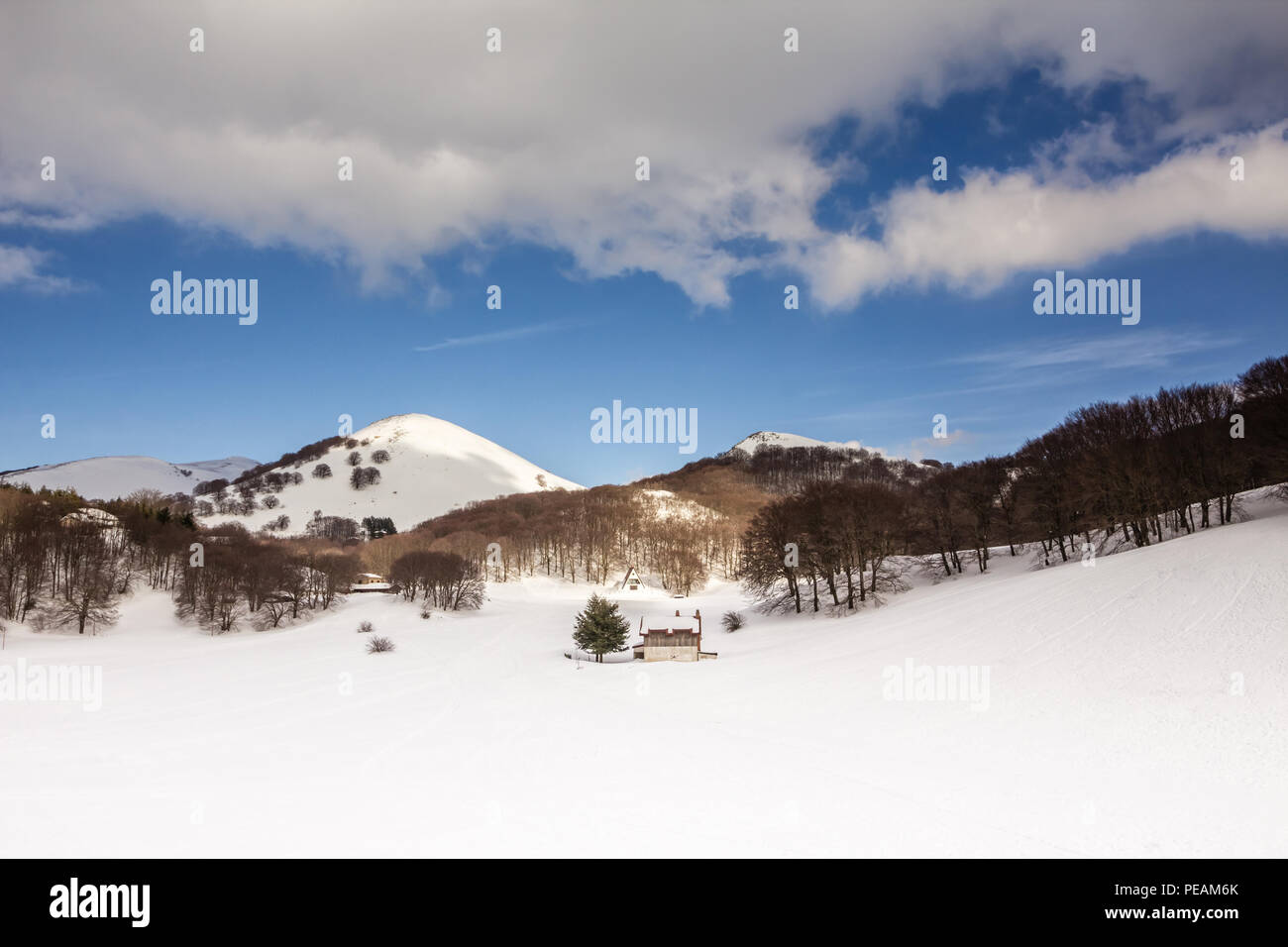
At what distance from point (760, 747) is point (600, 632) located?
24945mm

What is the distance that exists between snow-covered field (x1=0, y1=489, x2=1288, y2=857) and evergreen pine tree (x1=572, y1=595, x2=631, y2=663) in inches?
230

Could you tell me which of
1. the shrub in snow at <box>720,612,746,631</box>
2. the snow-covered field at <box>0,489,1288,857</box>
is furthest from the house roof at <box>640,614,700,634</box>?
the snow-covered field at <box>0,489,1288,857</box>

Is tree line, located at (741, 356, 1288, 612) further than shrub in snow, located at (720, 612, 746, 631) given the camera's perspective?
No

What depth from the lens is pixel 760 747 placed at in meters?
15.7

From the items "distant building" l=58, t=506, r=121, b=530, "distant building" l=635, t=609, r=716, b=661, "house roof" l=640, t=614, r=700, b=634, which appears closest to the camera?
"distant building" l=635, t=609, r=716, b=661

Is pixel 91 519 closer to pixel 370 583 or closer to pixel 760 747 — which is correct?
pixel 370 583

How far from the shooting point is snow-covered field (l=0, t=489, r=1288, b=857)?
10.0 metres

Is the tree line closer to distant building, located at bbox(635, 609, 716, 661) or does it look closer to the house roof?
the house roof

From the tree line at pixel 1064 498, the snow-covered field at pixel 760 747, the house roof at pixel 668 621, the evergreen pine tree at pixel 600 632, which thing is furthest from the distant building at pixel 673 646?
the tree line at pixel 1064 498

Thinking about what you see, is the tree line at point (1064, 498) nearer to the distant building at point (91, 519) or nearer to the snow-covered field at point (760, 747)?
the snow-covered field at point (760, 747)

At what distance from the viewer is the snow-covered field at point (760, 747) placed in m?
10.0

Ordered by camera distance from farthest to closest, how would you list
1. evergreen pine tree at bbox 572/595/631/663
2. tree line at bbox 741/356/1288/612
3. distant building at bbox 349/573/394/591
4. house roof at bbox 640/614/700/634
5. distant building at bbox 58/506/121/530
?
distant building at bbox 349/573/394/591, distant building at bbox 58/506/121/530, house roof at bbox 640/614/700/634, tree line at bbox 741/356/1288/612, evergreen pine tree at bbox 572/595/631/663
